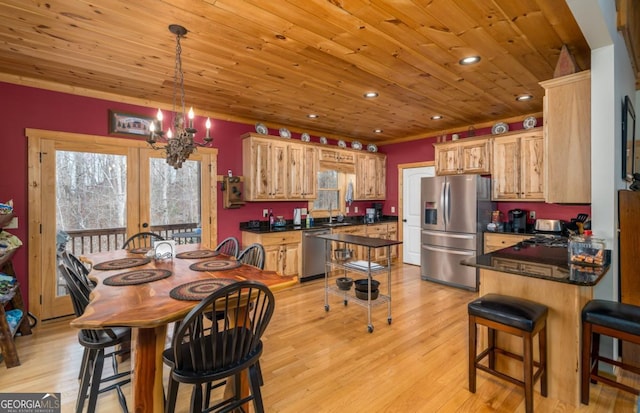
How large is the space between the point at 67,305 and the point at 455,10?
4.86 meters

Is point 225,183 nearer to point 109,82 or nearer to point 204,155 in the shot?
point 204,155

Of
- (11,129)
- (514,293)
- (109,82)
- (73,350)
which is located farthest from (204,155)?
(514,293)

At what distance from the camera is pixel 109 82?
134 inches

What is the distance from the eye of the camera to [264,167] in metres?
4.87

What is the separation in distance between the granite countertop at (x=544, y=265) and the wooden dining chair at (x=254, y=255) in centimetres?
168

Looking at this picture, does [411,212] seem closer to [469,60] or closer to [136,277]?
[469,60]

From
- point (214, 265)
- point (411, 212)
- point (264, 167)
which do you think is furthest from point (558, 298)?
point (411, 212)

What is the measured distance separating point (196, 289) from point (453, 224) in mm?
4072

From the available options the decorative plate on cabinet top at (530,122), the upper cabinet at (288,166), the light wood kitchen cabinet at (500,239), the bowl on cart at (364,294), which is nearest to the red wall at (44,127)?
the decorative plate on cabinet top at (530,122)

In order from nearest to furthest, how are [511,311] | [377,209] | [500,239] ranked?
[511,311]
[500,239]
[377,209]

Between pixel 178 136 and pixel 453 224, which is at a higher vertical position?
pixel 178 136

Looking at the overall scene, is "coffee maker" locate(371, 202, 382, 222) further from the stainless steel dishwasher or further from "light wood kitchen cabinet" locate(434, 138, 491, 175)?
the stainless steel dishwasher

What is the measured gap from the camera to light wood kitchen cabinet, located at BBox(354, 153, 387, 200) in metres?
6.33

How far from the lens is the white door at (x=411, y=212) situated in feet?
20.3
